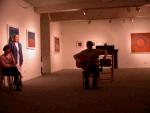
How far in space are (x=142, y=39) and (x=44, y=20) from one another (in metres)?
6.15

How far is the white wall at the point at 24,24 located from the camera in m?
7.97

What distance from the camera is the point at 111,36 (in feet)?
53.0

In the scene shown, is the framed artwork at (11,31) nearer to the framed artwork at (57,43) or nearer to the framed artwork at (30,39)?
the framed artwork at (30,39)

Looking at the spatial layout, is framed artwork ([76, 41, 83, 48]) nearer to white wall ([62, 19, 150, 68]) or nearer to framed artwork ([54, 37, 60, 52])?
white wall ([62, 19, 150, 68])

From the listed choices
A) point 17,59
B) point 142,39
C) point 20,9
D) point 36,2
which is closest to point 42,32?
point 36,2

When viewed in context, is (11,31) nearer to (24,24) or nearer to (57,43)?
(24,24)

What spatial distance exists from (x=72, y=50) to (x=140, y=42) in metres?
4.17

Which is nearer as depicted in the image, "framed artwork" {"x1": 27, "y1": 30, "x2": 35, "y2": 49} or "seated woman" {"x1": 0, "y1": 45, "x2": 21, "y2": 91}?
"seated woman" {"x1": 0, "y1": 45, "x2": 21, "y2": 91}

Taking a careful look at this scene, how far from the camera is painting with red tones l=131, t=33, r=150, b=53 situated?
622 inches

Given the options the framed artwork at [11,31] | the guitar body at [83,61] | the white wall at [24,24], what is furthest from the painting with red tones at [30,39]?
the guitar body at [83,61]

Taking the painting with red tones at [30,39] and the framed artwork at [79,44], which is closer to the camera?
the painting with red tones at [30,39]

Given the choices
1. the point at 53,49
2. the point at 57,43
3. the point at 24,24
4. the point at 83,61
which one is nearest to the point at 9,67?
the point at 83,61

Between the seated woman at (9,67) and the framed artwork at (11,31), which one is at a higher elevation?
the framed artwork at (11,31)

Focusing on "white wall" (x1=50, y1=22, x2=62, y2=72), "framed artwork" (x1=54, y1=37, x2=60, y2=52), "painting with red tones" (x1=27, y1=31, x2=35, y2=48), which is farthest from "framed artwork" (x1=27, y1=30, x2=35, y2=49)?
"framed artwork" (x1=54, y1=37, x2=60, y2=52)
